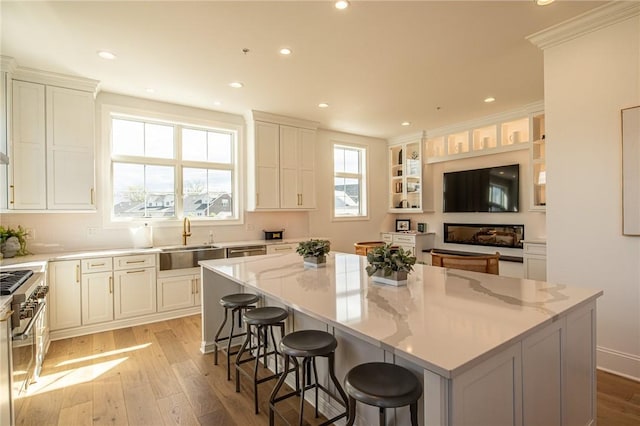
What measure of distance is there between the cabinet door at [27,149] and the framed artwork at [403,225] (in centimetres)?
580

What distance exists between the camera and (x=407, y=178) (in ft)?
22.4

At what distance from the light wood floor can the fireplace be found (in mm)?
2932

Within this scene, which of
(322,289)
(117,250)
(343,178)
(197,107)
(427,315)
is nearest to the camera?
(427,315)

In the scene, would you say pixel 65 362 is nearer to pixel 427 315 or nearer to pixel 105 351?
pixel 105 351

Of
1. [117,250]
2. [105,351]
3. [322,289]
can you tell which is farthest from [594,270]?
[117,250]

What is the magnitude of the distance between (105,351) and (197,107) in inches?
129

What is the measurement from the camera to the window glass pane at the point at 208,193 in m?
4.88

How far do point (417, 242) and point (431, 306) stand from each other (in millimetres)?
4803

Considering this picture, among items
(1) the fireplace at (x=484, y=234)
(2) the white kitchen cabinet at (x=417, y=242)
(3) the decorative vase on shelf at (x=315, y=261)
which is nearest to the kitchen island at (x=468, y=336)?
(3) the decorative vase on shelf at (x=315, y=261)

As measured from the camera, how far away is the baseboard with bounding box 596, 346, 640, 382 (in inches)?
100.0

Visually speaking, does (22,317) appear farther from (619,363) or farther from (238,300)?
(619,363)

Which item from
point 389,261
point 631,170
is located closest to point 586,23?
point 631,170

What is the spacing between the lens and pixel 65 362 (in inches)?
120

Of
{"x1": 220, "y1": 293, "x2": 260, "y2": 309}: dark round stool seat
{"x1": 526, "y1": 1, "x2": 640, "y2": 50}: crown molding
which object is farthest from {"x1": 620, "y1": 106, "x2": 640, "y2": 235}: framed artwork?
{"x1": 220, "y1": 293, "x2": 260, "y2": 309}: dark round stool seat
